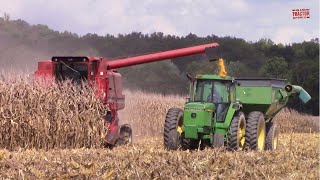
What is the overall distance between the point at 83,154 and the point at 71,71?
352cm

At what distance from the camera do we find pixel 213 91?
32.0 ft

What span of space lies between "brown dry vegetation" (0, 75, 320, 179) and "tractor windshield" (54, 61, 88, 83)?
61cm

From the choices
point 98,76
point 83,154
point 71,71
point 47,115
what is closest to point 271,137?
point 98,76

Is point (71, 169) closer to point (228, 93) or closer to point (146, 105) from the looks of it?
point (228, 93)

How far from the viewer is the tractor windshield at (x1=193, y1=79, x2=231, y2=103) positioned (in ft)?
32.0

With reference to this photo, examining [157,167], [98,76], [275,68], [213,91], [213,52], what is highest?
[275,68]

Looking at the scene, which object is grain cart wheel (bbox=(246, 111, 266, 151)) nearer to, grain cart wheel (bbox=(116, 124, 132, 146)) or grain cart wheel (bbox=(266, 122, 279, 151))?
grain cart wheel (bbox=(266, 122, 279, 151))

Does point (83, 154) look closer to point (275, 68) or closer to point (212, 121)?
point (212, 121)

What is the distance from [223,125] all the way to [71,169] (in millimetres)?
4048

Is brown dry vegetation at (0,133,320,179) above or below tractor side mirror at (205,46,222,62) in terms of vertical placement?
below

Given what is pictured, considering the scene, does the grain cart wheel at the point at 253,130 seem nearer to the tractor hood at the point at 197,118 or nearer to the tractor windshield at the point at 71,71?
the tractor hood at the point at 197,118

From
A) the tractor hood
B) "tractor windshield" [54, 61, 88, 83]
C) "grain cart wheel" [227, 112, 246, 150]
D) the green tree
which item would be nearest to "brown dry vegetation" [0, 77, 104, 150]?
"tractor windshield" [54, 61, 88, 83]

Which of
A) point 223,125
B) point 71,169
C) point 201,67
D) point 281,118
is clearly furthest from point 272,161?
point 201,67

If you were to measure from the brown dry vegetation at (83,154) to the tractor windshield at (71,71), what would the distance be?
612 mm
